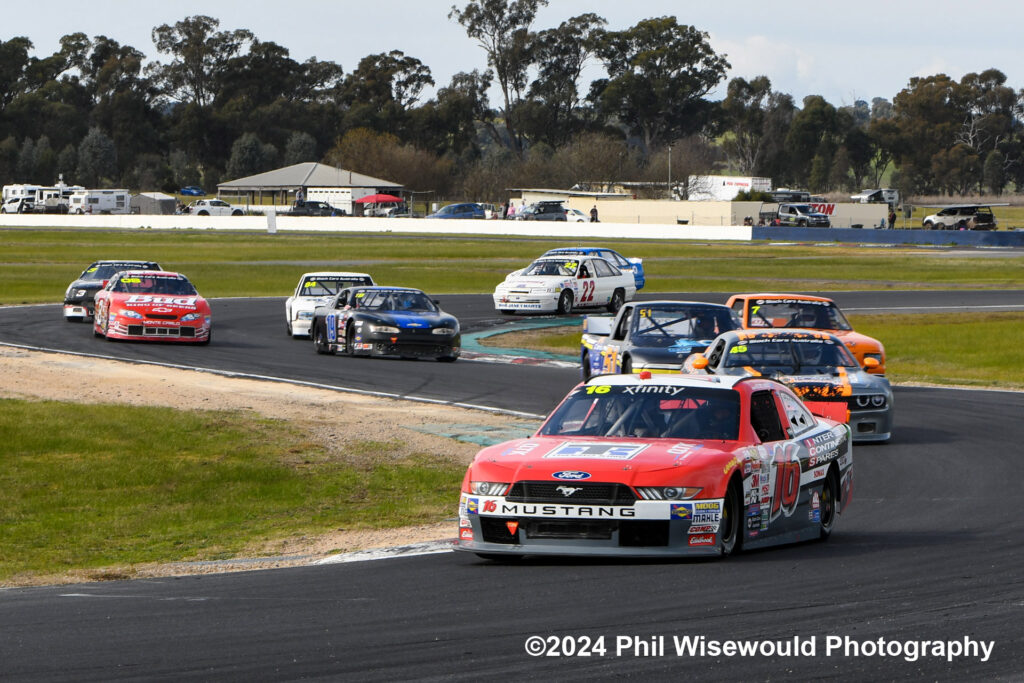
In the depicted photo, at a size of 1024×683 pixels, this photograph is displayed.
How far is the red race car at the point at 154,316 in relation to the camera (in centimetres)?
2825

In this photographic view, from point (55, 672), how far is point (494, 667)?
192cm

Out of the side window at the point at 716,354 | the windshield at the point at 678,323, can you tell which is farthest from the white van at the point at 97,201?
the side window at the point at 716,354

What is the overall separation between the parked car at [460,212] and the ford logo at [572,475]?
8838cm

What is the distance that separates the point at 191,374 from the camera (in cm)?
2308

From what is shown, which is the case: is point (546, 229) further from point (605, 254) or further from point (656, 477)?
point (656, 477)

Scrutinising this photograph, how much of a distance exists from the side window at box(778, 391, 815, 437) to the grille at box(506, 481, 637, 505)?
2069 millimetres

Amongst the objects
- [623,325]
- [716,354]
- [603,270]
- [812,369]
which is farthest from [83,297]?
[812,369]

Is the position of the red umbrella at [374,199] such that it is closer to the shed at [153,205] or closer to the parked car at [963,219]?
the shed at [153,205]

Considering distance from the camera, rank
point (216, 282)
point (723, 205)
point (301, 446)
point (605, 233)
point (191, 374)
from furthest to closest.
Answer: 1. point (723, 205)
2. point (605, 233)
3. point (216, 282)
4. point (191, 374)
5. point (301, 446)

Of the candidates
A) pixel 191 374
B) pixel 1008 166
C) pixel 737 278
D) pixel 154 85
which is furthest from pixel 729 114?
pixel 191 374

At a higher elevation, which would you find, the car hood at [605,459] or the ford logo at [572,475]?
the car hood at [605,459]

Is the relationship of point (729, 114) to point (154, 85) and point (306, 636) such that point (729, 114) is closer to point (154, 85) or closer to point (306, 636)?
point (154, 85)

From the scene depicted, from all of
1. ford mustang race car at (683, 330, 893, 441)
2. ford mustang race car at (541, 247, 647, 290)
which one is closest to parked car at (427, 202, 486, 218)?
ford mustang race car at (541, 247, 647, 290)

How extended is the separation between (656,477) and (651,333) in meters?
11.7
